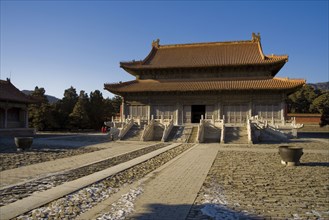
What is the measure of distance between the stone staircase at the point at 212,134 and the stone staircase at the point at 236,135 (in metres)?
0.75

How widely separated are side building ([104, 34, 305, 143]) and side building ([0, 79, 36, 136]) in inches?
405

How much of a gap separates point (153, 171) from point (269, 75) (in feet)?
76.0

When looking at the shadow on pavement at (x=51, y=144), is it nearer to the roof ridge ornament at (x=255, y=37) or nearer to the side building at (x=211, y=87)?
the side building at (x=211, y=87)

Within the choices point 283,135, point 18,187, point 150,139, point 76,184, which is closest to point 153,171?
point 76,184

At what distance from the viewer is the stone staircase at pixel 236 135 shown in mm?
21812

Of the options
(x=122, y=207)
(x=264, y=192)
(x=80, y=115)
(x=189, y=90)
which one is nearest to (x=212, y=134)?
(x=189, y=90)

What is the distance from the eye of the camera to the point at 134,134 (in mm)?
24578

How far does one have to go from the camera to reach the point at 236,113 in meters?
28.6

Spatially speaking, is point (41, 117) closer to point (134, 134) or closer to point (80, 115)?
point (80, 115)

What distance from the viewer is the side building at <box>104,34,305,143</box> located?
2772 centimetres

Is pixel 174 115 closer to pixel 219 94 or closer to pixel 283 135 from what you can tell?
pixel 219 94

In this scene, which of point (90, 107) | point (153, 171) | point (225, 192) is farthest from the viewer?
point (90, 107)

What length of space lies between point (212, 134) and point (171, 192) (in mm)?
17309

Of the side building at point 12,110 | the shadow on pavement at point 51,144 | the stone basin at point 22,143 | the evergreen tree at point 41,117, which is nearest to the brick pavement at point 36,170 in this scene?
the stone basin at point 22,143
